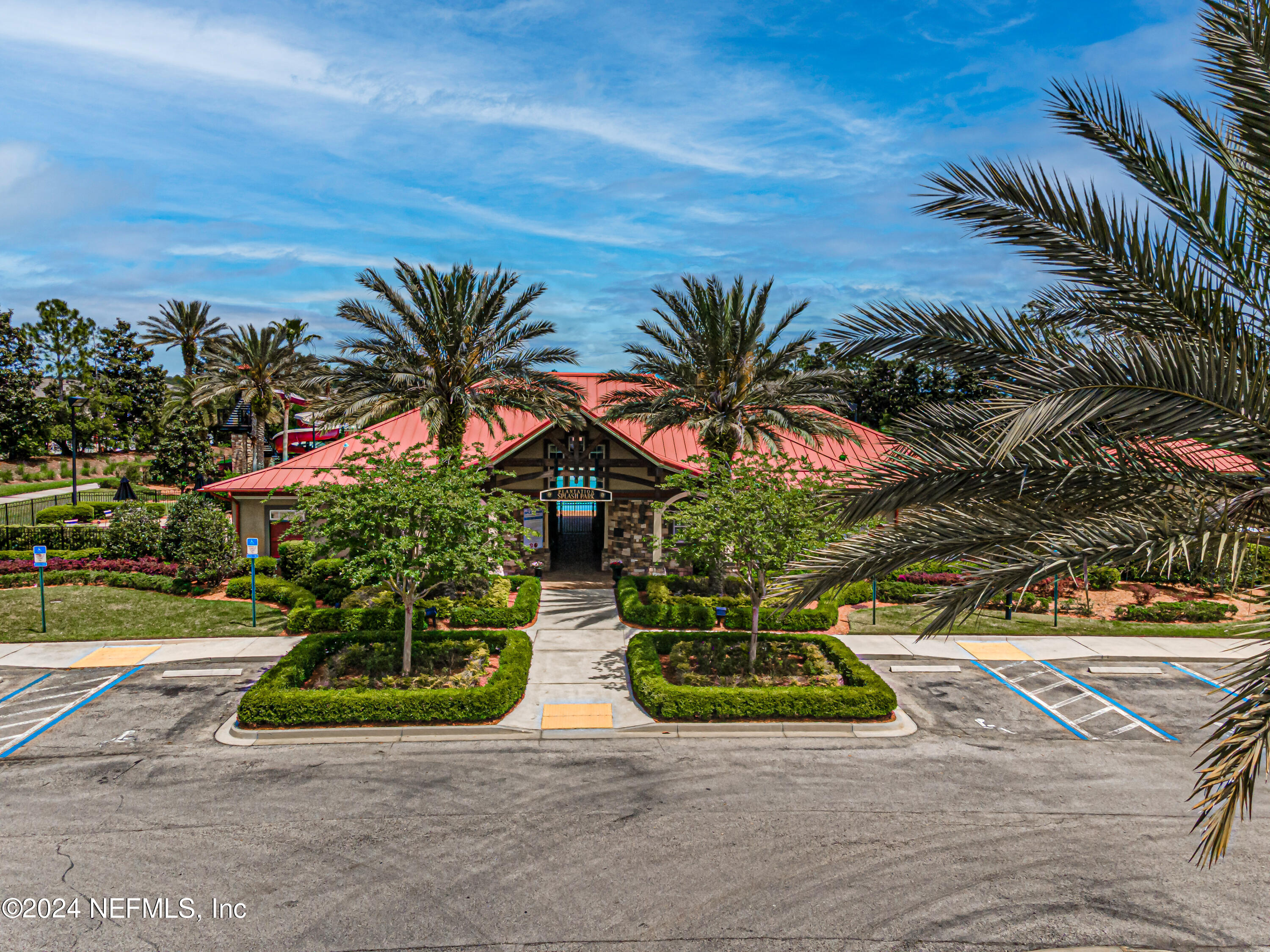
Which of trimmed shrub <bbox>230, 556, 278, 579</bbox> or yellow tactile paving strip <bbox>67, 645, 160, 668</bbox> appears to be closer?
yellow tactile paving strip <bbox>67, 645, 160, 668</bbox>

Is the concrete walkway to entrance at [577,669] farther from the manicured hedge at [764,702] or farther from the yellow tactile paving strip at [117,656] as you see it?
the yellow tactile paving strip at [117,656]

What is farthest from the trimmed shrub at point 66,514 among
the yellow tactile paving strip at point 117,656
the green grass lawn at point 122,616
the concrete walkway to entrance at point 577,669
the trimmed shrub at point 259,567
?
the concrete walkway to entrance at point 577,669

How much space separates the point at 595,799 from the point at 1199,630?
64.1 ft

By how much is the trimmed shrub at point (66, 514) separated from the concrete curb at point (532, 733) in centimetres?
3041

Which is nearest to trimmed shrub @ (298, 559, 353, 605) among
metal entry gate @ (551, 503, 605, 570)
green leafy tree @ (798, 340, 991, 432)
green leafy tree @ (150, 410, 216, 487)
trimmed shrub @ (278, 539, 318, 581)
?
trimmed shrub @ (278, 539, 318, 581)

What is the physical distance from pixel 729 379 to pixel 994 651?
1105 centimetres

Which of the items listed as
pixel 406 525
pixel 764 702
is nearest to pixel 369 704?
pixel 406 525

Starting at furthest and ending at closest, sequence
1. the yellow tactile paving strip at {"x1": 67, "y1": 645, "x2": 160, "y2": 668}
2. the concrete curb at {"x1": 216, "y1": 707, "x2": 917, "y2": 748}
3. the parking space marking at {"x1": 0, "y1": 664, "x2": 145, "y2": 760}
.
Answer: the yellow tactile paving strip at {"x1": 67, "y1": 645, "x2": 160, "y2": 668}, the concrete curb at {"x1": 216, "y1": 707, "x2": 917, "y2": 748}, the parking space marking at {"x1": 0, "y1": 664, "x2": 145, "y2": 760}

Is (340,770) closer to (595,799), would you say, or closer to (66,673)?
(595,799)

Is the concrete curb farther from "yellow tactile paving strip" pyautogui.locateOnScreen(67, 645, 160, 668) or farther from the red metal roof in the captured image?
the red metal roof

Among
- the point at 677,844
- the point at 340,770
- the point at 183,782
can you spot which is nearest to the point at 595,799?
the point at 677,844

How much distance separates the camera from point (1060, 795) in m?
13.2

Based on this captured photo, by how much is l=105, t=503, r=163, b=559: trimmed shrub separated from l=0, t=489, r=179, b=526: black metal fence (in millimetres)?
8626

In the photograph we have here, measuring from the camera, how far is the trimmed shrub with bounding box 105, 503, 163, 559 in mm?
28250
